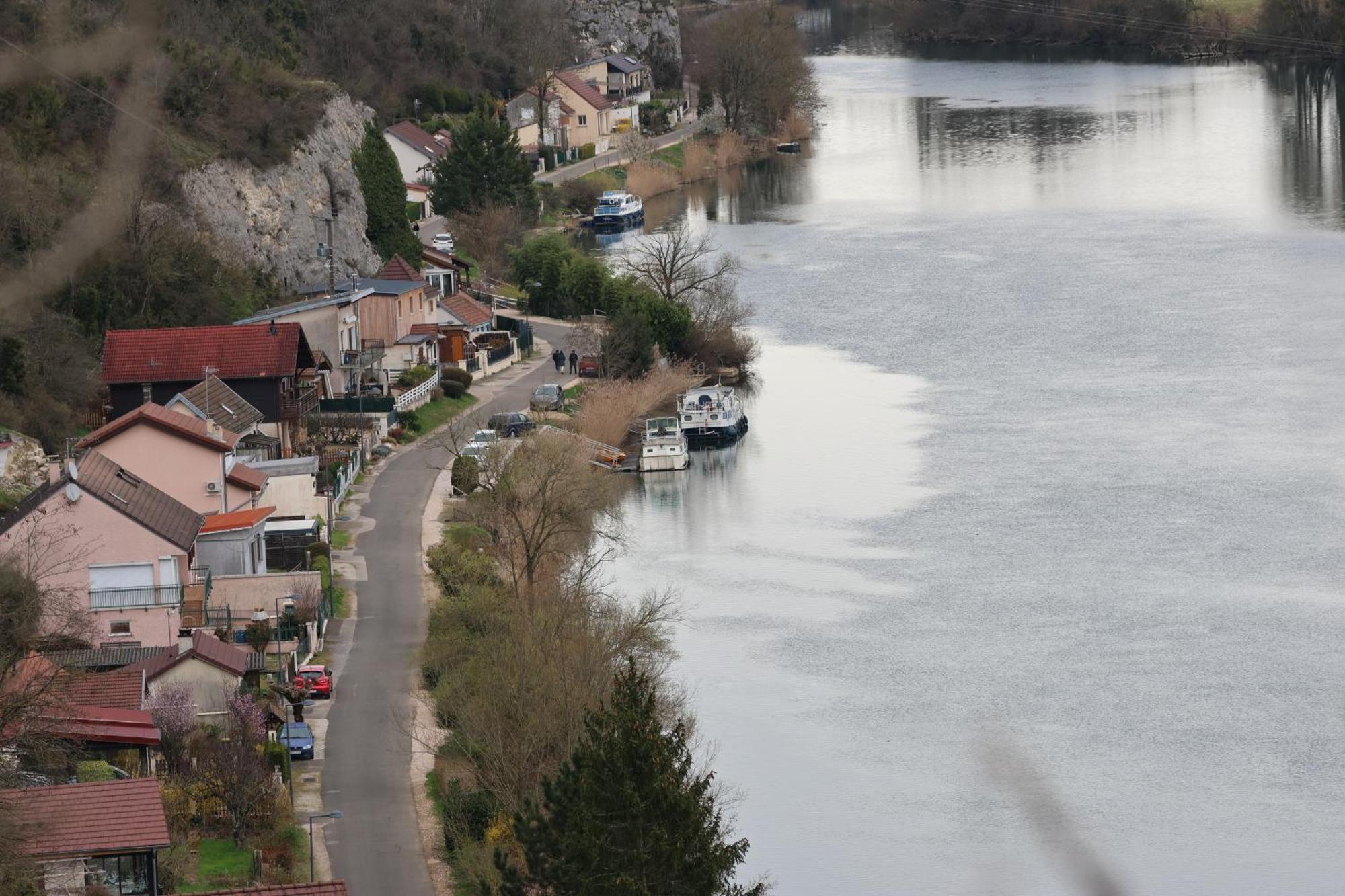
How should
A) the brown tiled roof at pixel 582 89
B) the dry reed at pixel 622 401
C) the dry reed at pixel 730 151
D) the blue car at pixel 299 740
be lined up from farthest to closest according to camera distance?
the dry reed at pixel 730 151 → the brown tiled roof at pixel 582 89 → the dry reed at pixel 622 401 → the blue car at pixel 299 740

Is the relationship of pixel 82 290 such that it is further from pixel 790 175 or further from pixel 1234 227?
pixel 790 175

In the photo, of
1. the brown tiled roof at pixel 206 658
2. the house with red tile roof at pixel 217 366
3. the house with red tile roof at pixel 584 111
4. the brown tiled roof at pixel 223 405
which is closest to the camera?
the brown tiled roof at pixel 206 658

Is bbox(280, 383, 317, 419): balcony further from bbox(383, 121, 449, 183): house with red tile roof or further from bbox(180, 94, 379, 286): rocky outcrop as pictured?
bbox(383, 121, 449, 183): house with red tile roof

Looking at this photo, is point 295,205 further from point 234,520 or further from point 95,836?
point 95,836

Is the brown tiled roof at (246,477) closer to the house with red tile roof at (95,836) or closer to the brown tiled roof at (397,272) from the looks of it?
the house with red tile roof at (95,836)

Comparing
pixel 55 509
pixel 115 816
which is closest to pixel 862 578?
pixel 55 509

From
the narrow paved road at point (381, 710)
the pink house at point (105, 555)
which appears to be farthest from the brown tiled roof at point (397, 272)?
the pink house at point (105, 555)
